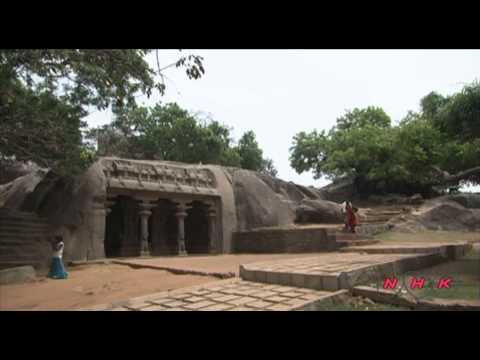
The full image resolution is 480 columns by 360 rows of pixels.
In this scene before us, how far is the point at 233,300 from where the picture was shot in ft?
13.4

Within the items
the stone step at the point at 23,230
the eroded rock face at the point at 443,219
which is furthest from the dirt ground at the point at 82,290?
the eroded rock face at the point at 443,219

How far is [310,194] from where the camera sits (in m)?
22.2

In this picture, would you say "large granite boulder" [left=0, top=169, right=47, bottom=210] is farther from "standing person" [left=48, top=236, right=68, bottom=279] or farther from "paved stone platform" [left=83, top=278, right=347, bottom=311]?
"paved stone platform" [left=83, top=278, right=347, bottom=311]

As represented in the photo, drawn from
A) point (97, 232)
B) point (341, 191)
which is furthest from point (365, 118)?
point (97, 232)

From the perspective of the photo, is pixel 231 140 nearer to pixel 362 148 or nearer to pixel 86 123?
pixel 362 148

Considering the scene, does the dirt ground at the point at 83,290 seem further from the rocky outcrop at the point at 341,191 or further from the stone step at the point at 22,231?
the rocky outcrop at the point at 341,191

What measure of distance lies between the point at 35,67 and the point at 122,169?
8.30m

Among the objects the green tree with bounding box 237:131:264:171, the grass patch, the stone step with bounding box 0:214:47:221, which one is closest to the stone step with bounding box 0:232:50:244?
the stone step with bounding box 0:214:47:221

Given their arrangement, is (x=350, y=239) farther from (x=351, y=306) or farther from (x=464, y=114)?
(x=351, y=306)

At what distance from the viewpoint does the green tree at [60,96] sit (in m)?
5.48

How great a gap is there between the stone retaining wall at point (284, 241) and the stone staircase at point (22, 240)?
7.57 metres
